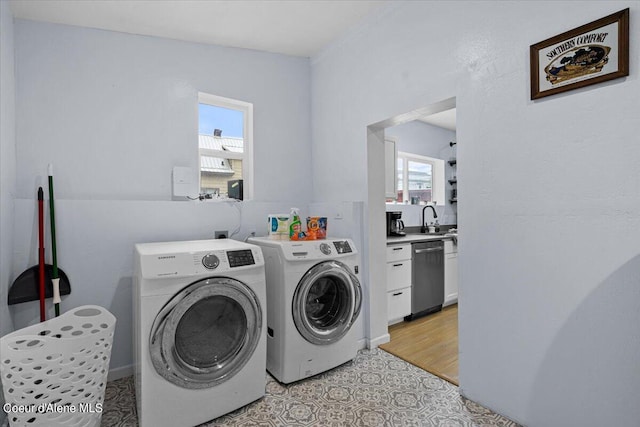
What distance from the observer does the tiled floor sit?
70.4 inches

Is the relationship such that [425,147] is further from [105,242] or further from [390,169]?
[105,242]

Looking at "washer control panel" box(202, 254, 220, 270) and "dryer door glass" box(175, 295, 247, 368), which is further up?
"washer control panel" box(202, 254, 220, 270)

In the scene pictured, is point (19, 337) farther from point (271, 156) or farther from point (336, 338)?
point (271, 156)

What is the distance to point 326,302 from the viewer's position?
2404 mm

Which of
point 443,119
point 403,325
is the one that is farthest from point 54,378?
point 443,119

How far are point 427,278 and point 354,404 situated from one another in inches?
76.5

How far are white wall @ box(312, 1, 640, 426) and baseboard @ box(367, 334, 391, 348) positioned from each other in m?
0.87

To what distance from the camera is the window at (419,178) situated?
15.9 ft

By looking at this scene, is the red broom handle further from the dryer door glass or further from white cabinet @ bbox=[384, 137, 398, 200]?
white cabinet @ bbox=[384, 137, 398, 200]

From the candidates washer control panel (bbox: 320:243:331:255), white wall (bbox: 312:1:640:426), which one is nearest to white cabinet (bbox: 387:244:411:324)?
washer control panel (bbox: 320:243:331:255)

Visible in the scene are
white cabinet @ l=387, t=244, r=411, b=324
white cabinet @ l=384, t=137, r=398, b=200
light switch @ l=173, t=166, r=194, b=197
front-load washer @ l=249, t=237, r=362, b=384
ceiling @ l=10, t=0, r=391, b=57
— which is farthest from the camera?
white cabinet @ l=384, t=137, r=398, b=200

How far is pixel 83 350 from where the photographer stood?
1531 mm

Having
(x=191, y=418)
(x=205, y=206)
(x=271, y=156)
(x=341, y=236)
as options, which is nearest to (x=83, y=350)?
(x=191, y=418)

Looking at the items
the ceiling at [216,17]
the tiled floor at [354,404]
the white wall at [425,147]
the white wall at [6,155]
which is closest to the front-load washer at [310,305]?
the tiled floor at [354,404]
